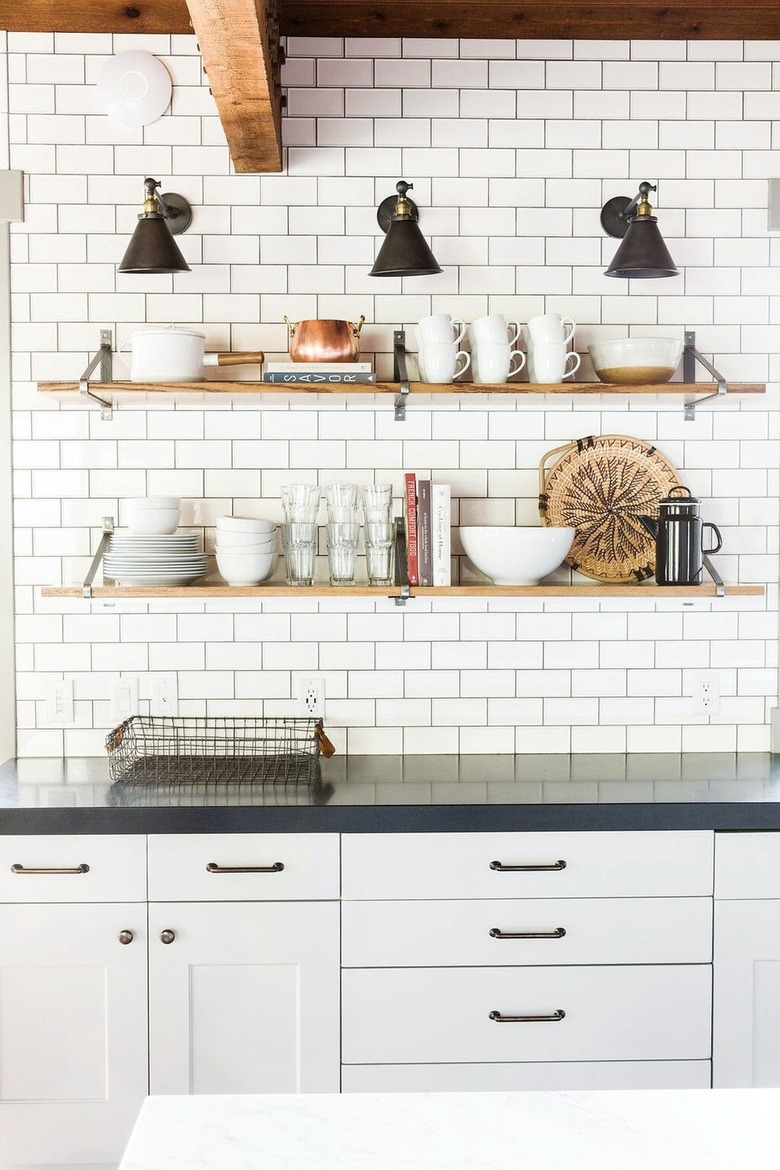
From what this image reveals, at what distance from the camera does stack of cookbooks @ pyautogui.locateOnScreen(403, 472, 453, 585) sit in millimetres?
2766

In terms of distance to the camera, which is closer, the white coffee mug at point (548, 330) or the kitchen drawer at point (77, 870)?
the kitchen drawer at point (77, 870)

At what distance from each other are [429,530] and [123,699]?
1.03 metres

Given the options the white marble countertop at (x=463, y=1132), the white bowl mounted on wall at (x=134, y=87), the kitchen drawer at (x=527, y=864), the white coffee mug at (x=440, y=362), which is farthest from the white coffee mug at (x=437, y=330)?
the white marble countertop at (x=463, y=1132)

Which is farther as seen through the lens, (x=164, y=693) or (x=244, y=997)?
(x=164, y=693)

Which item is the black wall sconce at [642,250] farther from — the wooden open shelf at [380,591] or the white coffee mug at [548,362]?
the wooden open shelf at [380,591]

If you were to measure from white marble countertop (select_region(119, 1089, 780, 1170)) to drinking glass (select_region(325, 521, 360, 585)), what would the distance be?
1.76 metres

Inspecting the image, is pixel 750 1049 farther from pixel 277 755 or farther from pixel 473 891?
pixel 277 755

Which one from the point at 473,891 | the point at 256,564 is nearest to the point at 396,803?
the point at 473,891

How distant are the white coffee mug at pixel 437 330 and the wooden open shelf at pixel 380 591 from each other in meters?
0.65

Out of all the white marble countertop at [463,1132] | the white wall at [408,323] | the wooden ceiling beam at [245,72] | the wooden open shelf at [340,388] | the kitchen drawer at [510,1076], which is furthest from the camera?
the white wall at [408,323]

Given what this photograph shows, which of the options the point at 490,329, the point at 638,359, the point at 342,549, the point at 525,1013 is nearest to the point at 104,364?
the point at 342,549

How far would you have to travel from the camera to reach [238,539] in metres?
2.77

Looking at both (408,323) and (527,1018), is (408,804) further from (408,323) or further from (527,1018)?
(408,323)

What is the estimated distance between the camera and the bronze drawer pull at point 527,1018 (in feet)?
7.95
